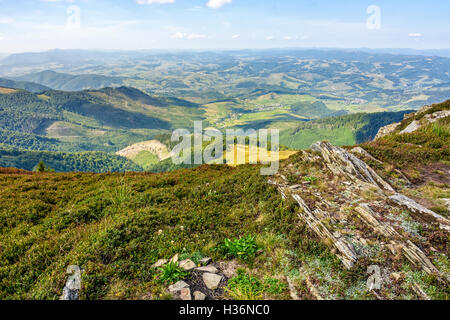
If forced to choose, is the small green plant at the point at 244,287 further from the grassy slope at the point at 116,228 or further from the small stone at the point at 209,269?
the grassy slope at the point at 116,228

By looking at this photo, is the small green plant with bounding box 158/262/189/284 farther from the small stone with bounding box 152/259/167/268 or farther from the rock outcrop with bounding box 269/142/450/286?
the rock outcrop with bounding box 269/142/450/286

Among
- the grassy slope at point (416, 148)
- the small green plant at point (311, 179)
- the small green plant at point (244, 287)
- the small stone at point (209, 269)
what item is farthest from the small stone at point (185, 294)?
the grassy slope at point (416, 148)

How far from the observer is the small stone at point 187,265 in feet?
26.5

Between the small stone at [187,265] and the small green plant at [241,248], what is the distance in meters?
1.54

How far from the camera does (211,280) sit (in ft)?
24.7

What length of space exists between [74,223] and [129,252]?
5.23 metres

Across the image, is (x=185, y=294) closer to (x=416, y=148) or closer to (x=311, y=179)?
(x=311, y=179)

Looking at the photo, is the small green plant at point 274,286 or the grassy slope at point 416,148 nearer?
the small green plant at point 274,286

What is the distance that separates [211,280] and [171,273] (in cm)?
148

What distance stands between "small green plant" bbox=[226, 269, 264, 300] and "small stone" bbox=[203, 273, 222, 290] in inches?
16.0

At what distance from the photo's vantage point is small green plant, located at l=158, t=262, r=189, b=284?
7.57 m

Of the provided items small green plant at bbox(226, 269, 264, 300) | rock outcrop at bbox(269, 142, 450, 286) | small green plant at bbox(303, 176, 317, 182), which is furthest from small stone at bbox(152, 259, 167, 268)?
small green plant at bbox(303, 176, 317, 182)
